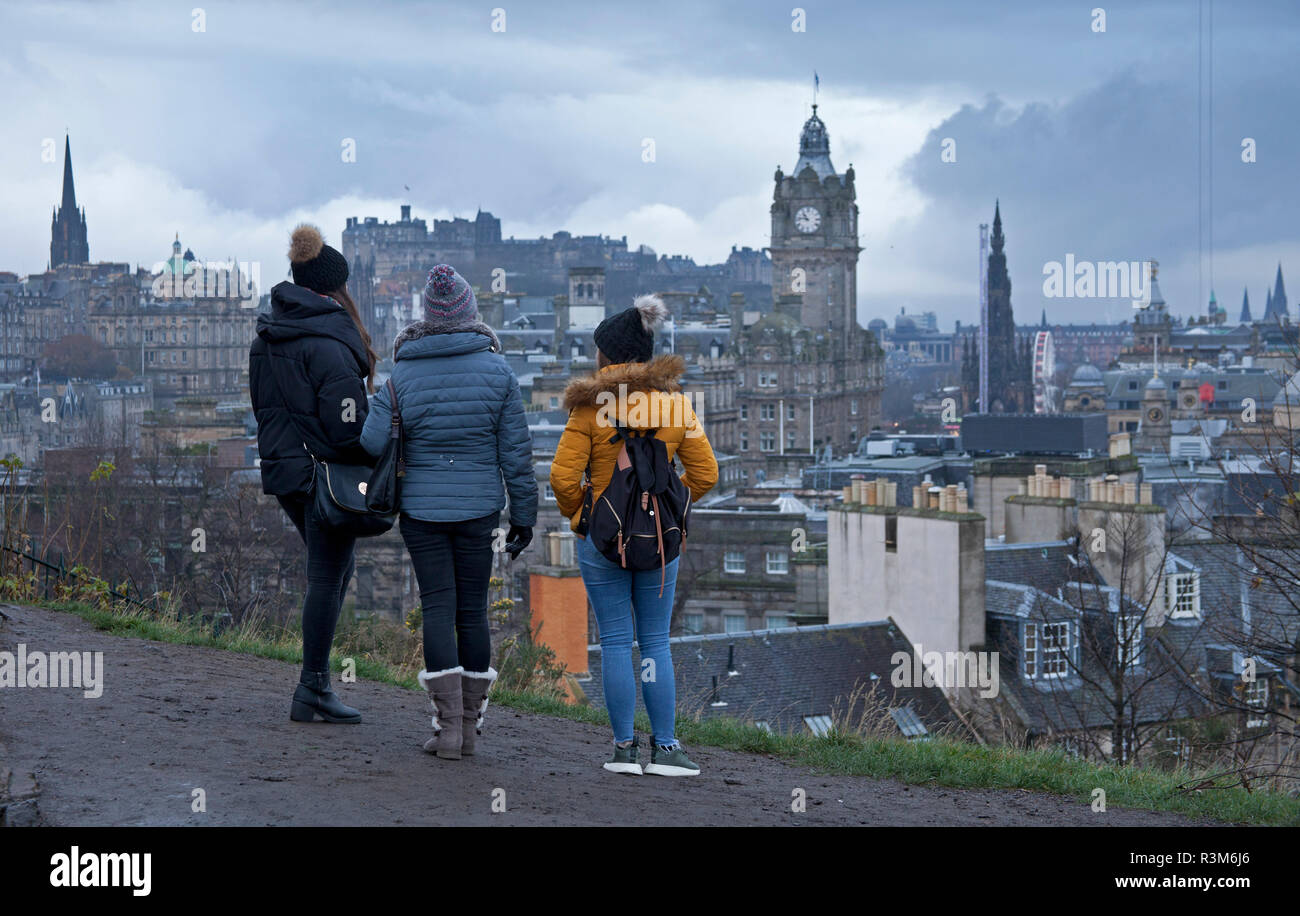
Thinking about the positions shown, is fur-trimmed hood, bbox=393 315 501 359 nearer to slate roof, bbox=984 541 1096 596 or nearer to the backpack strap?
the backpack strap

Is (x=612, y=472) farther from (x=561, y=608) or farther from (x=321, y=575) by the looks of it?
(x=561, y=608)

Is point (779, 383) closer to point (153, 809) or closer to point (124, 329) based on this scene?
point (124, 329)

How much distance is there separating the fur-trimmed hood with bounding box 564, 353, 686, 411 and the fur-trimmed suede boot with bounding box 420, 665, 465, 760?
4.07 feet

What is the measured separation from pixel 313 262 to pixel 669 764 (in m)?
2.62

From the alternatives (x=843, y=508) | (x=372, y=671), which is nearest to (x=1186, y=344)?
(x=843, y=508)

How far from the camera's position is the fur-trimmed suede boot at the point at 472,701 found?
22.3 ft

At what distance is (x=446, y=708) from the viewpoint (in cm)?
670

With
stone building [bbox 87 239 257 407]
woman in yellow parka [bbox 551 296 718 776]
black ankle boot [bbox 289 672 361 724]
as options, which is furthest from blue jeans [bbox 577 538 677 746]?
stone building [bbox 87 239 257 407]

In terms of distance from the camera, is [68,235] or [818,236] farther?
[68,235]

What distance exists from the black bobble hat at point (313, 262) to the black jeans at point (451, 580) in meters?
1.12

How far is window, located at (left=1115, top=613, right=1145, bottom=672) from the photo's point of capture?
57.5ft

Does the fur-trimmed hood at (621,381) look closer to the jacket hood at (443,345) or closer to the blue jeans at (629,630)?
the jacket hood at (443,345)

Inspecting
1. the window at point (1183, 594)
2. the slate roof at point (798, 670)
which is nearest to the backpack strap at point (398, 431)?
the slate roof at point (798, 670)

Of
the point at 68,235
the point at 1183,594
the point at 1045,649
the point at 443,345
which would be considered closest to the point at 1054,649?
the point at 1045,649
